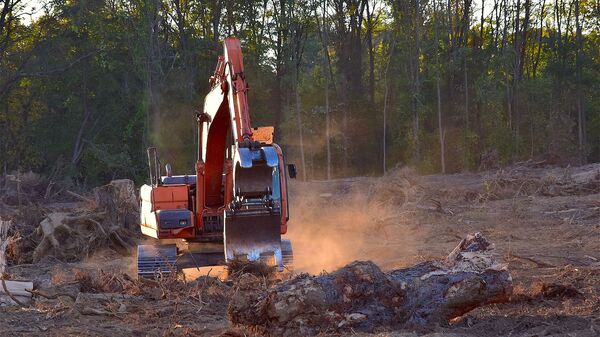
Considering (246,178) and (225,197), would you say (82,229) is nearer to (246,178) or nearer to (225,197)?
(225,197)

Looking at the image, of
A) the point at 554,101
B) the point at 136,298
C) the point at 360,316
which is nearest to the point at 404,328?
the point at 360,316

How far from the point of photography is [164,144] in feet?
130

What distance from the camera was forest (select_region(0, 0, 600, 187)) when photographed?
39.8 meters

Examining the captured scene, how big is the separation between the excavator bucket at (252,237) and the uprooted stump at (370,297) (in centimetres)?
291

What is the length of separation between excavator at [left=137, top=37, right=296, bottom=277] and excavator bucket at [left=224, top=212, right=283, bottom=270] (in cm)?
1

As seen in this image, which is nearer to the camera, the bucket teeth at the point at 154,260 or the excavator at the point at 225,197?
the excavator at the point at 225,197

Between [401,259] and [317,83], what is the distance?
34430mm

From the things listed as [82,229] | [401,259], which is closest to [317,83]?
[82,229]

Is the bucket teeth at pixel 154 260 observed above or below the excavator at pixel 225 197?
below

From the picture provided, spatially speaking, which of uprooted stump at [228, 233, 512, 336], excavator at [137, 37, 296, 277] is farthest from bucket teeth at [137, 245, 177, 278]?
uprooted stump at [228, 233, 512, 336]

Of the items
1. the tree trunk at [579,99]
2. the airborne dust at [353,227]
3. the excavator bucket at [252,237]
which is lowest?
the airborne dust at [353,227]

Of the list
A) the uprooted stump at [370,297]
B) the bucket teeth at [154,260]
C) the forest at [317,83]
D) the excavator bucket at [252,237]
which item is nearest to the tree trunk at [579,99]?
the forest at [317,83]

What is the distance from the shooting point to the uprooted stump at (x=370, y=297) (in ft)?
26.0

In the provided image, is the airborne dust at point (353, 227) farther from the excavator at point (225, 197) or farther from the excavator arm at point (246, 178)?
the excavator arm at point (246, 178)
